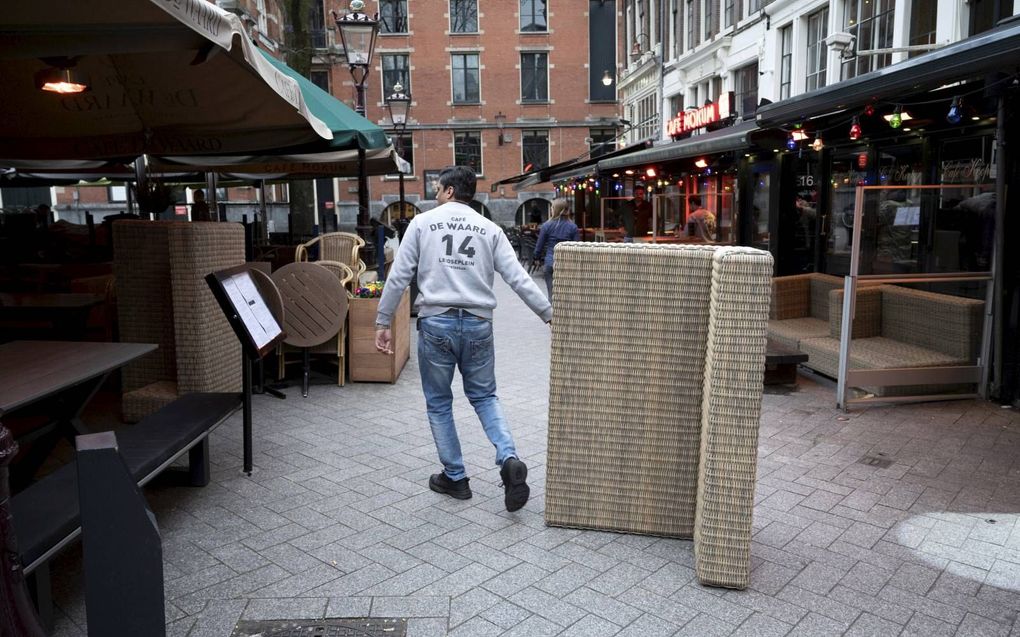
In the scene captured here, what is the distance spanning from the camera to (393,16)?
3631cm

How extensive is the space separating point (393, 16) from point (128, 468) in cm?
3760

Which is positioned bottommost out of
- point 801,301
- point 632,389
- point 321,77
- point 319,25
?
Answer: point 801,301

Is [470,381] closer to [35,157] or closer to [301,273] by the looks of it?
[301,273]

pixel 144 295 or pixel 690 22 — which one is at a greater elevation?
pixel 690 22

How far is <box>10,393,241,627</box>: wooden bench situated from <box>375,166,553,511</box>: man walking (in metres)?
1.10

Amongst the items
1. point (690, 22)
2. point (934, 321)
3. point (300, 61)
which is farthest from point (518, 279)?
point (690, 22)

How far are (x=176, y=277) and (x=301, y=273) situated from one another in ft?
4.90

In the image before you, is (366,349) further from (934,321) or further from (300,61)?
(300,61)

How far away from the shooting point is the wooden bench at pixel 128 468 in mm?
2574

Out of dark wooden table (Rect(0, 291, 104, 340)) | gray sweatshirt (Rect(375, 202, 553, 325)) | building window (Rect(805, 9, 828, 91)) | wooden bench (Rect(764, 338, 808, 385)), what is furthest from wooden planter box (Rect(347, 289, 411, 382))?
building window (Rect(805, 9, 828, 91))

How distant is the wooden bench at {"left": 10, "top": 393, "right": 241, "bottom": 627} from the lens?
257 cm

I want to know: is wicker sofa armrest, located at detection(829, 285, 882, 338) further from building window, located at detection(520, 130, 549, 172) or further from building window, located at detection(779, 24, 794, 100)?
building window, located at detection(520, 130, 549, 172)

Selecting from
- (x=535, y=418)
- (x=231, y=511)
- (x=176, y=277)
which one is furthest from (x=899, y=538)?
(x=176, y=277)

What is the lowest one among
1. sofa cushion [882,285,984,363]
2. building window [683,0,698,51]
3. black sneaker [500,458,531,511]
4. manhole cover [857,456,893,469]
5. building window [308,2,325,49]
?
manhole cover [857,456,893,469]
